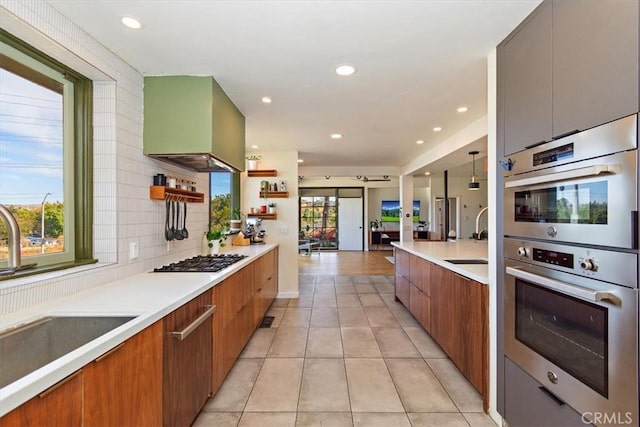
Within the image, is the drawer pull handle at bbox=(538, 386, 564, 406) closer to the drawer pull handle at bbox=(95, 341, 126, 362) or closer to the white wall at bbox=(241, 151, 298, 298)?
the drawer pull handle at bbox=(95, 341, 126, 362)

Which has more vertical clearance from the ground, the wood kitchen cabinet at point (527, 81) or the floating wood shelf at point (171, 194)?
the wood kitchen cabinet at point (527, 81)

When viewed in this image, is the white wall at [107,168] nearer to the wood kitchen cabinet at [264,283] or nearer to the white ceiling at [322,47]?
the white ceiling at [322,47]

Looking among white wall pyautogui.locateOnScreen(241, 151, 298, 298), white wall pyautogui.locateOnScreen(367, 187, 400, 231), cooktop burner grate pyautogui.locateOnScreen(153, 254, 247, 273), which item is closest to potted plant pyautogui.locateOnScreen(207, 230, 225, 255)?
cooktop burner grate pyautogui.locateOnScreen(153, 254, 247, 273)

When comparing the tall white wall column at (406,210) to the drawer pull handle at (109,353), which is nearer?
the drawer pull handle at (109,353)

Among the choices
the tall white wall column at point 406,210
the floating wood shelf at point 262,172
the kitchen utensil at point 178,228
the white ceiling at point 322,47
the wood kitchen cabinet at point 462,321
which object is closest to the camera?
the white ceiling at point 322,47

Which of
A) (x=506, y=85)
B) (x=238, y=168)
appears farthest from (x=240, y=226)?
(x=506, y=85)

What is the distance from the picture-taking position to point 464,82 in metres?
2.42

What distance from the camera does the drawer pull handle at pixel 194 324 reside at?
1.48 m

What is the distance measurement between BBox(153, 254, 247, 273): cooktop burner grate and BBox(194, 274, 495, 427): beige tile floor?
88 centimetres

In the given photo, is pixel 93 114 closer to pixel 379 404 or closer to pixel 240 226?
pixel 379 404

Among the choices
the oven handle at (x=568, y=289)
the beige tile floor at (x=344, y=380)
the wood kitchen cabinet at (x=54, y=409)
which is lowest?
the beige tile floor at (x=344, y=380)

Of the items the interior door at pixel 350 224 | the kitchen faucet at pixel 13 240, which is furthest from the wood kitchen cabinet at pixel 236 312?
the interior door at pixel 350 224

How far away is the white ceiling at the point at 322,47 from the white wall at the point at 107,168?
115mm

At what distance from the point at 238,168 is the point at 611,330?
2.91 m
